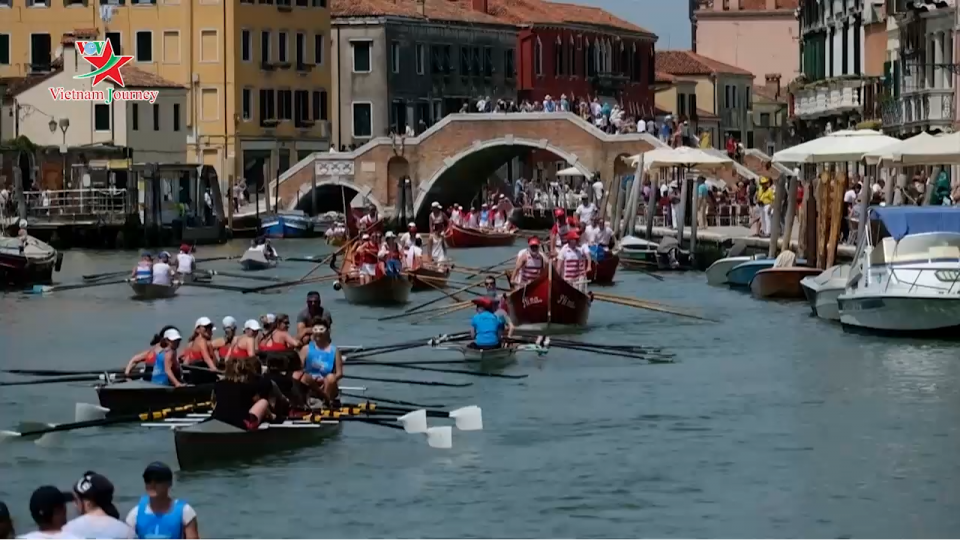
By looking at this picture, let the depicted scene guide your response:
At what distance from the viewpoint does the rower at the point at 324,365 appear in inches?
772

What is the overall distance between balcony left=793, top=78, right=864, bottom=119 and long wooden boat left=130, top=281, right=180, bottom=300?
19.7 meters

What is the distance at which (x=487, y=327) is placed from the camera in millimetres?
23984

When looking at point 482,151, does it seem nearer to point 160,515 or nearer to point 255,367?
point 255,367

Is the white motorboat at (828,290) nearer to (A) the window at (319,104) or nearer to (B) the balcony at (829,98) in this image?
(B) the balcony at (829,98)

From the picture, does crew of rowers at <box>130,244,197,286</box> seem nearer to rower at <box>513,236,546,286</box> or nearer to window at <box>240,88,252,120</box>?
rower at <box>513,236,546,286</box>

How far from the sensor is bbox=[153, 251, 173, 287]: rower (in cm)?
3647

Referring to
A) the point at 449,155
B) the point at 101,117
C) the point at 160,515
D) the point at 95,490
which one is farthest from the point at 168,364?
the point at 101,117

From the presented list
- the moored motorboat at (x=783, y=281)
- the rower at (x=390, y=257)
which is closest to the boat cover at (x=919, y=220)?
the moored motorboat at (x=783, y=281)

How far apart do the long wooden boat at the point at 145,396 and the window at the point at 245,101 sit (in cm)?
4280

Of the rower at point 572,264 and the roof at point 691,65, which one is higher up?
the roof at point 691,65

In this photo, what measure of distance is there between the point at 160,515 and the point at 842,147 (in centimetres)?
2403

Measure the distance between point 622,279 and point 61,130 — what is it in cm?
2174

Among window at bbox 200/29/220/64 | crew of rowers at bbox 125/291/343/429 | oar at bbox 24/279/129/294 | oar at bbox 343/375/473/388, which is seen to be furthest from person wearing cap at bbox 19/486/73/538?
window at bbox 200/29/220/64

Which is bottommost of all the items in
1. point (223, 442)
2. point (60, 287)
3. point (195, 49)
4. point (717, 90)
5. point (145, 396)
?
point (223, 442)
